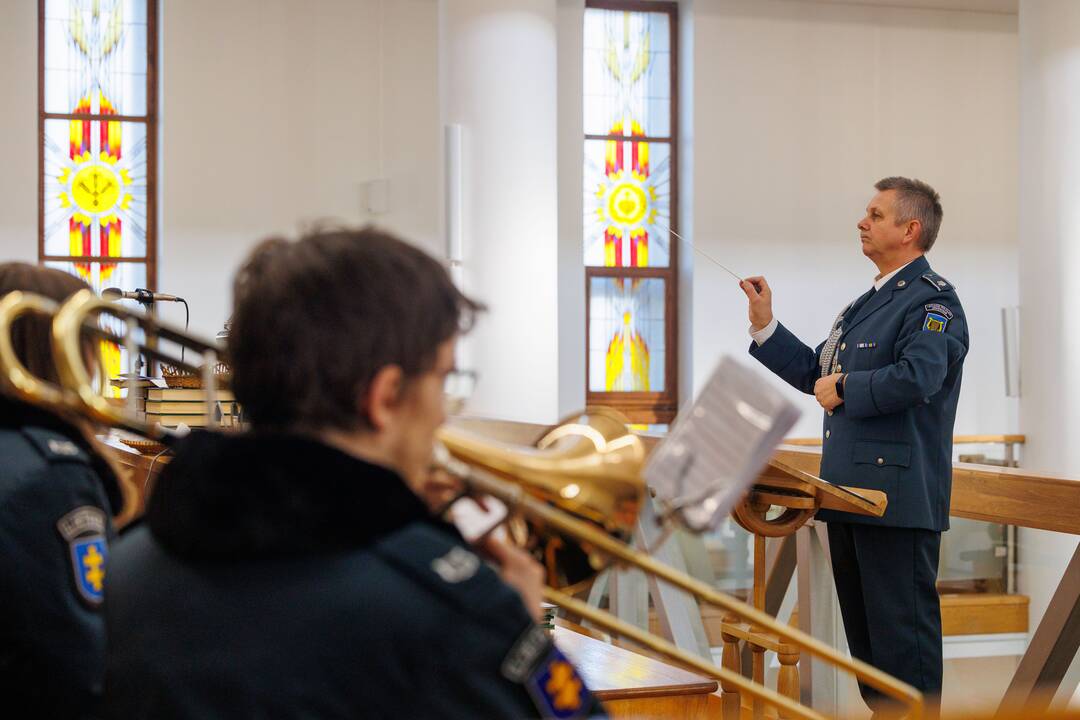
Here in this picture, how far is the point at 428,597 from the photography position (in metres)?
0.83

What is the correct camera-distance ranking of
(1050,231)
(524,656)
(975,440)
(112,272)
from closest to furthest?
(524,656)
(1050,231)
(975,440)
(112,272)

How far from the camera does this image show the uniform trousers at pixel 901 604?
2.76 meters

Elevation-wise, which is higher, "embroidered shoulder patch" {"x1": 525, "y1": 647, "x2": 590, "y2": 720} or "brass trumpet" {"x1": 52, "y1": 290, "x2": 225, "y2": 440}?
"brass trumpet" {"x1": 52, "y1": 290, "x2": 225, "y2": 440}

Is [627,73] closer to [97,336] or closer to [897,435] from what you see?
[897,435]

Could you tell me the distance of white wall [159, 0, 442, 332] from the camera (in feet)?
21.9

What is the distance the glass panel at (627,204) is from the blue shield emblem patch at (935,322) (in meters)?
4.59

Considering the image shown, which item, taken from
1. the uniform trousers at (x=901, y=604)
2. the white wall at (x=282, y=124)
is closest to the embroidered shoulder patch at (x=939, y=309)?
the uniform trousers at (x=901, y=604)

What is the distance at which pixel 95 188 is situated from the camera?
6.75 meters

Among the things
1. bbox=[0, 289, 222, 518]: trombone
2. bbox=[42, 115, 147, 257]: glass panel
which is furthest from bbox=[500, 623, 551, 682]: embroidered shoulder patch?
bbox=[42, 115, 147, 257]: glass panel

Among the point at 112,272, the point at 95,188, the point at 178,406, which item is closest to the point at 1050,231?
the point at 178,406

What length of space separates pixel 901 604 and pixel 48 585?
1976 millimetres

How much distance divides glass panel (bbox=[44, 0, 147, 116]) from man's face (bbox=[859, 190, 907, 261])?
4.99 meters

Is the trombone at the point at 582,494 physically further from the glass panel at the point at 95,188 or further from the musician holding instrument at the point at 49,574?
the glass panel at the point at 95,188

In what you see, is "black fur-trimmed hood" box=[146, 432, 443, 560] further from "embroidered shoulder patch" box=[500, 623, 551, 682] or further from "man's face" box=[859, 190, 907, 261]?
"man's face" box=[859, 190, 907, 261]
